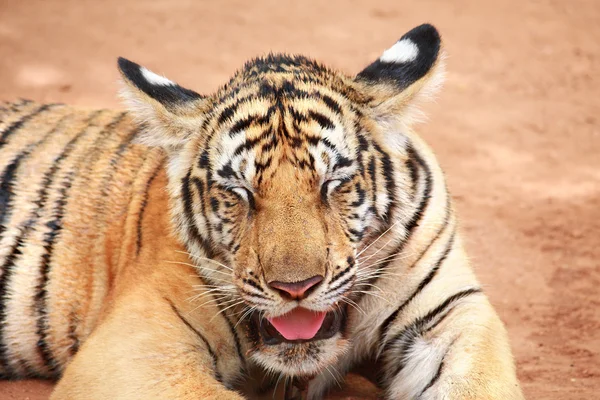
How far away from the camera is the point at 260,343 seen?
3105 mm

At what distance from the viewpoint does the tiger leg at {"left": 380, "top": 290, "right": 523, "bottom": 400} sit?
2953 mm

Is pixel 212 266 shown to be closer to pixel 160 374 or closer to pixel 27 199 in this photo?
pixel 160 374

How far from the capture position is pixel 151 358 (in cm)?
305

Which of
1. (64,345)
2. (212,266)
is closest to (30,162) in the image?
(64,345)

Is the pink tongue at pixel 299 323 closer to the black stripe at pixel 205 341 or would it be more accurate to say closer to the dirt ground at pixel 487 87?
the black stripe at pixel 205 341

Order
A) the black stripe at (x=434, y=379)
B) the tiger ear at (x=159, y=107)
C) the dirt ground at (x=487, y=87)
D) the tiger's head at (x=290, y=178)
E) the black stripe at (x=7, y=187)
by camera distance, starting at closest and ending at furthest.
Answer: the tiger's head at (x=290, y=178) → the black stripe at (x=434, y=379) → the tiger ear at (x=159, y=107) → the black stripe at (x=7, y=187) → the dirt ground at (x=487, y=87)

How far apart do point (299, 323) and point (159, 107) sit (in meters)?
0.91

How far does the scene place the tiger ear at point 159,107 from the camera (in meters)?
3.19

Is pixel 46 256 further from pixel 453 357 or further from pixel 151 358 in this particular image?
pixel 453 357

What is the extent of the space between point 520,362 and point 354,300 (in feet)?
3.34

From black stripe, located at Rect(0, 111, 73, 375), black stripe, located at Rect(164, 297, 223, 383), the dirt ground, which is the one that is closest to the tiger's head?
black stripe, located at Rect(164, 297, 223, 383)

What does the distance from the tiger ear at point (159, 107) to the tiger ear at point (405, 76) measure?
2.06 ft

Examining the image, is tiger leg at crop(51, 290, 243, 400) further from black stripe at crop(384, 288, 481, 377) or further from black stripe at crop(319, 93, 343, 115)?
black stripe at crop(319, 93, 343, 115)

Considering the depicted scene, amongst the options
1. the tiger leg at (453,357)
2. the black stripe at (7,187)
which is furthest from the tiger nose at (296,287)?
the black stripe at (7,187)
